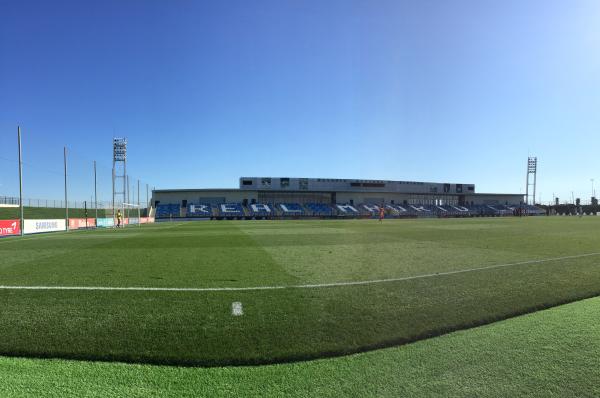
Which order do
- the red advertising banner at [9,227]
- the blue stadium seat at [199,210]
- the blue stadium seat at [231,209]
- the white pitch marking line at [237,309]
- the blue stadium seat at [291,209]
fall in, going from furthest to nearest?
the blue stadium seat at [291,209], the blue stadium seat at [231,209], the blue stadium seat at [199,210], the red advertising banner at [9,227], the white pitch marking line at [237,309]

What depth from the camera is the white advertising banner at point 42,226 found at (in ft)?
85.8

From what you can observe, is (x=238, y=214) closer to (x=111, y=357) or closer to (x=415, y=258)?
(x=415, y=258)

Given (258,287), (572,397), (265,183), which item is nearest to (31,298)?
(258,287)

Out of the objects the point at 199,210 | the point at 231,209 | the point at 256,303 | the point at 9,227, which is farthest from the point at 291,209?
the point at 256,303

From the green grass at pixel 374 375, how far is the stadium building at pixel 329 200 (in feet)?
227

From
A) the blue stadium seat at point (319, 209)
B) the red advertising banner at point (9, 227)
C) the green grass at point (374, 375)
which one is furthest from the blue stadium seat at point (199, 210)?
the green grass at point (374, 375)

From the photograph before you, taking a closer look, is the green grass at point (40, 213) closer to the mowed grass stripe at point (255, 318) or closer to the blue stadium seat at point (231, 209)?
the blue stadium seat at point (231, 209)

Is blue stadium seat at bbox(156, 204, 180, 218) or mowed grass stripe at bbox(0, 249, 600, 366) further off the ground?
mowed grass stripe at bbox(0, 249, 600, 366)

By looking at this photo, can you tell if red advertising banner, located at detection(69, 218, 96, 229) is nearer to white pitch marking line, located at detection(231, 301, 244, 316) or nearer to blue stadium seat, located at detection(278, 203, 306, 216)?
white pitch marking line, located at detection(231, 301, 244, 316)

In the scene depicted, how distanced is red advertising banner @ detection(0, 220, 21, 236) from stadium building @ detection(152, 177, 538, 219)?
45485mm

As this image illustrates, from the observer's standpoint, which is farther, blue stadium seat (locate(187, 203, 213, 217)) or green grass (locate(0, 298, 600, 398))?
blue stadium seat (locate(187, 203, 213, 217))

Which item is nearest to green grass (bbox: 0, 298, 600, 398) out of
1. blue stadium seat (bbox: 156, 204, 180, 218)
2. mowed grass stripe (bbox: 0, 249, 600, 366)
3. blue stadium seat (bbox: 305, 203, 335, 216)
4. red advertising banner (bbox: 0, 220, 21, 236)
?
mowed grass stripe (bbox: 0, 249, 600, 366)

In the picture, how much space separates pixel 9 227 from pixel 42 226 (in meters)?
3.55

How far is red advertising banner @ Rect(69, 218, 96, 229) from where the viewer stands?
33.4 meters
